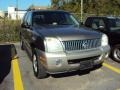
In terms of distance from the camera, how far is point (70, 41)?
6.57 m

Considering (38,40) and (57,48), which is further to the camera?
(38,40)

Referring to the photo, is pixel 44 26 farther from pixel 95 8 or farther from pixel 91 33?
pixel 95 8

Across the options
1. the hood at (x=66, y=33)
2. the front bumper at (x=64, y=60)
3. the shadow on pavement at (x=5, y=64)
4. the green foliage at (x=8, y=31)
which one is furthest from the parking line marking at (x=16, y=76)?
the green foliage at (x=8, y=31)

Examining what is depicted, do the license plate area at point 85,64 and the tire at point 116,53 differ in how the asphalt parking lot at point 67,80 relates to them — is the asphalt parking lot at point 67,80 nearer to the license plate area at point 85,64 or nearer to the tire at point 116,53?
the license plate area at point 85,64

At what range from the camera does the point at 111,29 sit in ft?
31.4

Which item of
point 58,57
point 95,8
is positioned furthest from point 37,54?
point 95,8

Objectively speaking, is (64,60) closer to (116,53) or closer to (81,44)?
(81,44)

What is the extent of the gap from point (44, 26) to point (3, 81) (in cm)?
201

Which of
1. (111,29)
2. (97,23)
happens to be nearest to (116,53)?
(111,29)

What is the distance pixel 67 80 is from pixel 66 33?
129 cm

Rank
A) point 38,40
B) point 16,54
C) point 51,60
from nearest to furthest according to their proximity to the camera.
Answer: point 51,60
point 38,40
point 16,54

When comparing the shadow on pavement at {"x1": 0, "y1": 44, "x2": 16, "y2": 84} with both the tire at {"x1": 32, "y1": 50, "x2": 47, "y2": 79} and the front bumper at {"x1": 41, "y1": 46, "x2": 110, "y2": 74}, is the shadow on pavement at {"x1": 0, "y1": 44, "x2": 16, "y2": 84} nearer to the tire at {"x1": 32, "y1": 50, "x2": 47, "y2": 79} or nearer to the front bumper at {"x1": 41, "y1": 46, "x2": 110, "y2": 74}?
the tire at {"x1": 32, "y1": 50, "x2": 47, "y2": 79}

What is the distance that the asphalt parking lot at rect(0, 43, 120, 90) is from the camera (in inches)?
258

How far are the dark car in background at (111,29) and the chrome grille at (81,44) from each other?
2231mm
